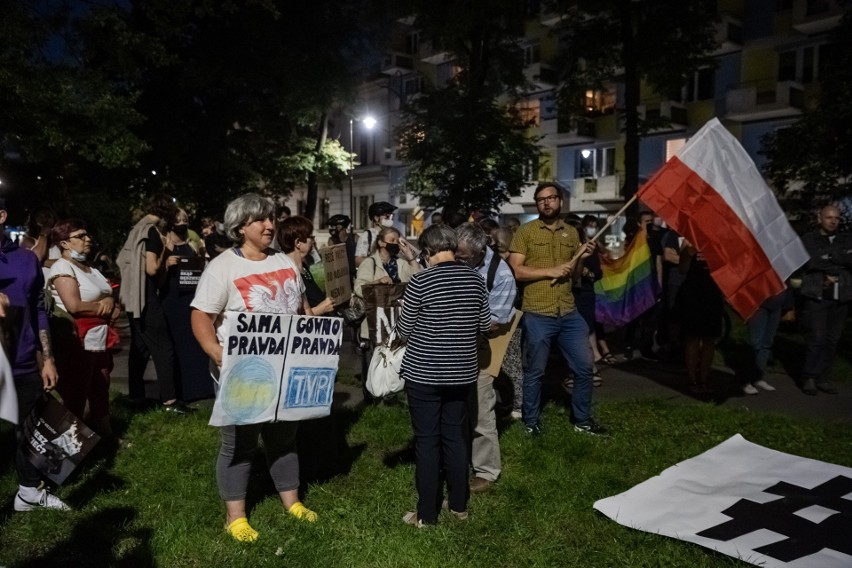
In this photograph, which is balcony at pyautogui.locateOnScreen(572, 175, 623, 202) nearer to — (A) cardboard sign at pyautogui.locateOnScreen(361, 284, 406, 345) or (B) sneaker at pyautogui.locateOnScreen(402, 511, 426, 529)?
(A) cardboard sign at pyautogui.locateOnScreen(361, 284, 406, 345)

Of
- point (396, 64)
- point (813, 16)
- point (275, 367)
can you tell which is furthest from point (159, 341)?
point (396, 64)

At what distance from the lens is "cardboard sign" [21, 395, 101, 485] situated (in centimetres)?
436

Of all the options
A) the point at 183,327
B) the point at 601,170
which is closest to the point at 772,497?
the point at 183,327

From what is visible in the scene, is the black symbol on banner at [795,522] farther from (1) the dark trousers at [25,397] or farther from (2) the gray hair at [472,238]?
(1) the dark trousers at [25,397]

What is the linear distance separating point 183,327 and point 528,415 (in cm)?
335

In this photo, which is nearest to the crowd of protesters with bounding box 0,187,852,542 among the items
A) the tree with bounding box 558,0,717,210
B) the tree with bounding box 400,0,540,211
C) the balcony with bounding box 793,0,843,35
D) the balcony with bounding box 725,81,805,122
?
the tree with bounding box 558,0,717,210

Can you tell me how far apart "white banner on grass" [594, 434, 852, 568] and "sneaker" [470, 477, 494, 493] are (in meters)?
0.77

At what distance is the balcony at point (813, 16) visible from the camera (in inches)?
1070

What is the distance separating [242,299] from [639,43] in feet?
53.6

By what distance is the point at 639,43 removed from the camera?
18.0 metres

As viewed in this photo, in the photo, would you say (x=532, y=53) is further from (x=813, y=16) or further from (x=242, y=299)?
(x=242, y=299)

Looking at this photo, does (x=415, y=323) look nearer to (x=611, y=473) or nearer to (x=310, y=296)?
(x=310, y=296)

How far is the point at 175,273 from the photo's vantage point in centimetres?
698

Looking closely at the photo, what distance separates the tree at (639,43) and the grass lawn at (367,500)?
1116 cm
